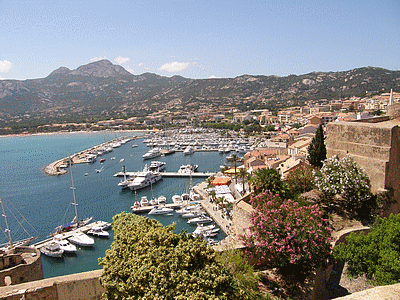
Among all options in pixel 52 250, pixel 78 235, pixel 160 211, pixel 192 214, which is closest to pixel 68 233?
pixel 78 235

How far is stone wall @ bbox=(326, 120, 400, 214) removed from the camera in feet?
36.1

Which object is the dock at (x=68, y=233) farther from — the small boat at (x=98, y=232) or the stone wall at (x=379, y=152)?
the stone wall at (x=379, y=152)

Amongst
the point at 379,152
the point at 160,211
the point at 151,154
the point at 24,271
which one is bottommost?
the point at 151,154

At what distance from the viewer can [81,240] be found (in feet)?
72.5

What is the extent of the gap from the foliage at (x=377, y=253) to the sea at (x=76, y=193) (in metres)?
11.0

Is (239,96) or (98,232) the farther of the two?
(239,96)

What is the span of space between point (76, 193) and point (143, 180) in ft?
26.0

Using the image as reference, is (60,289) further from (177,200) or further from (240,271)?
(177,200)

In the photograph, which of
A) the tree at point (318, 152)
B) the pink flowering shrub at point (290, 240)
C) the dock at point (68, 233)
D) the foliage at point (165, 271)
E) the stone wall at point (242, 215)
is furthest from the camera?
the dock at point (68, 233)

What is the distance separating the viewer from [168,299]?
487 centimetres

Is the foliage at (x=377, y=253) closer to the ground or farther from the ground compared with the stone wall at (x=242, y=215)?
farther from the ground

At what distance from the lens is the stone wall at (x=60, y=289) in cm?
603

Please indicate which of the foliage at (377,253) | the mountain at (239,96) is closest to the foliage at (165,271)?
the foliage at (377,253)

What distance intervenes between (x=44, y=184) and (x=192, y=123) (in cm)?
7304
